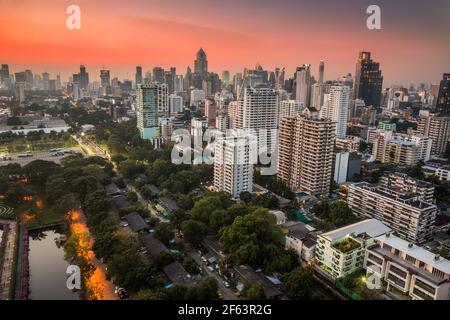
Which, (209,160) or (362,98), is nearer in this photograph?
(209,160)

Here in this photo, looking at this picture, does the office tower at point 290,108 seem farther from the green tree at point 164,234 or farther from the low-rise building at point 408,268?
the low-rise building at point 408,268

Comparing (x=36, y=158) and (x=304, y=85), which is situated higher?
(x=304, y=85)

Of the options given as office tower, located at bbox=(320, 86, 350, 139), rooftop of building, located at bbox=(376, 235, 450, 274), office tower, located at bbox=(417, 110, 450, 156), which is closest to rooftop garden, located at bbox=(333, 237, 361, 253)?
rooftop of building, located at bbox=(376, 235, 450, 274)

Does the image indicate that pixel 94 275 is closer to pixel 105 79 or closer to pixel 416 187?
pixel 416 187

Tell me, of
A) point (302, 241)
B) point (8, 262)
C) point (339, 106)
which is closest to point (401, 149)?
point (339, 106)

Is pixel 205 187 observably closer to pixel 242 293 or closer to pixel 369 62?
pixel 242 293

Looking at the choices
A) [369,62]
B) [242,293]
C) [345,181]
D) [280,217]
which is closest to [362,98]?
[369,62]

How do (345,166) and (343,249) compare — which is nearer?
(343,249)
